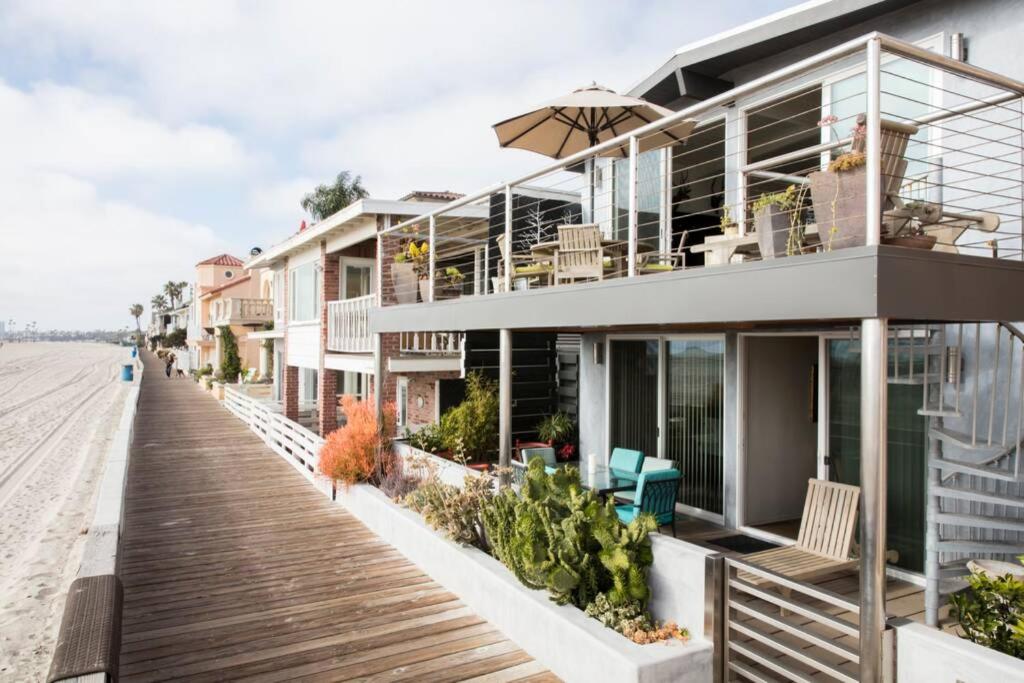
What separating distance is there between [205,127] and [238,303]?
2684cm

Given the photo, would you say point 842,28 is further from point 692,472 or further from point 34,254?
point 34,254

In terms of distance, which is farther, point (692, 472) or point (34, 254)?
point (34, 254)

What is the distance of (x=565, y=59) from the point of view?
36.1 m

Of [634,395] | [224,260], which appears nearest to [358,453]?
[634,395]

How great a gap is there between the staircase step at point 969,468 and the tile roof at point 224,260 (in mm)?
54983

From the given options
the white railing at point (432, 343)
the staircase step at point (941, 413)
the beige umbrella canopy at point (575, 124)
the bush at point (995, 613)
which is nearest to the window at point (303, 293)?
the white railing at point (432, 343)

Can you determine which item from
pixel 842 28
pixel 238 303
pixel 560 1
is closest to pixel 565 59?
pixel 560 1

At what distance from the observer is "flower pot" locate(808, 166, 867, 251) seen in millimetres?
4207

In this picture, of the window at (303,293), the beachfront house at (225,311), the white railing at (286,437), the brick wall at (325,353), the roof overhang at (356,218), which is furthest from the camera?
the beachfront house at (225,311)

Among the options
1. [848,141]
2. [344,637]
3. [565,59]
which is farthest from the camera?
[565,59]

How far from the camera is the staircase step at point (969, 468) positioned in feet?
17.6

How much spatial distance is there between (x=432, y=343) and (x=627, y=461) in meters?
6.39

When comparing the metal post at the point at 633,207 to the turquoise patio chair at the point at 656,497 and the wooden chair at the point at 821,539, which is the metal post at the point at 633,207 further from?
the wooden chair at the point at 821,539

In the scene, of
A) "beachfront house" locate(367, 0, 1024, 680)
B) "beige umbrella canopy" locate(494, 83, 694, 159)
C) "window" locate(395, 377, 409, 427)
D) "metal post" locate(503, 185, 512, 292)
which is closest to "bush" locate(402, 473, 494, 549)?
A: "beachfront house" locate(367, 0, 1024, 680)
